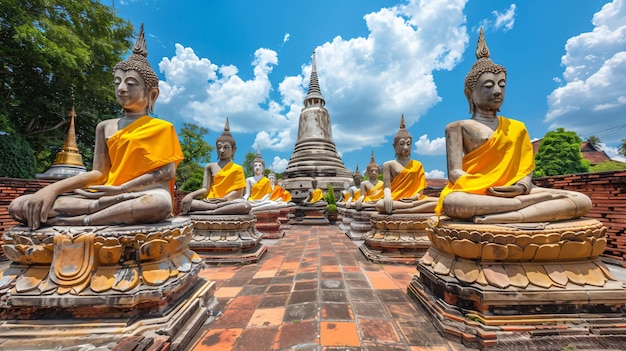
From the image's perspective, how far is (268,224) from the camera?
25.4 ft

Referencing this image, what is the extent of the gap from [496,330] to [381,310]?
3.29 feet

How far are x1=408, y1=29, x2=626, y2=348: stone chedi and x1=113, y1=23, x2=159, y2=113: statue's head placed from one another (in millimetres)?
3643

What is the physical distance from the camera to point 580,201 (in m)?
2.41

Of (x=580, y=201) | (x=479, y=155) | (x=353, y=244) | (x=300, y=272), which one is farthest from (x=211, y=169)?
(x=580, y=201)

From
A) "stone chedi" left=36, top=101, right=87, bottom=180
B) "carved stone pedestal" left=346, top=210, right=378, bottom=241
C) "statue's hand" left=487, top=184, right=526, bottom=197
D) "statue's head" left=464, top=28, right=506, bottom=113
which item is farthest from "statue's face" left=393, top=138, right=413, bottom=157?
"stone chedi" left=36, top=101, right=87, bottom=180

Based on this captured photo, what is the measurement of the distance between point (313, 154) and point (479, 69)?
16.7m

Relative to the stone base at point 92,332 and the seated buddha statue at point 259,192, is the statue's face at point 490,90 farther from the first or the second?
the seated buddha statue at point 259,192

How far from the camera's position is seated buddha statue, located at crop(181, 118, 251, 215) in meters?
5.28

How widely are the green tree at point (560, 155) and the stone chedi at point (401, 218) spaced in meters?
21.1

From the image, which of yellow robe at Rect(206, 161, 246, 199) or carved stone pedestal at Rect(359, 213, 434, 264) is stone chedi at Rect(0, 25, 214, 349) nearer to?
yellow robe at Rect(206, 161, 246, 199)

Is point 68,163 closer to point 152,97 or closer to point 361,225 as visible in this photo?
point 152,97

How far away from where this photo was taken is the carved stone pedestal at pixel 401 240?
4.77 metres

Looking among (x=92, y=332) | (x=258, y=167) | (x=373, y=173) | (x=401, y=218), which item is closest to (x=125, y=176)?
(x=92, y=332)

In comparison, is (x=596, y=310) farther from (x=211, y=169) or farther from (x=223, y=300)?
(x=211, y=169)
